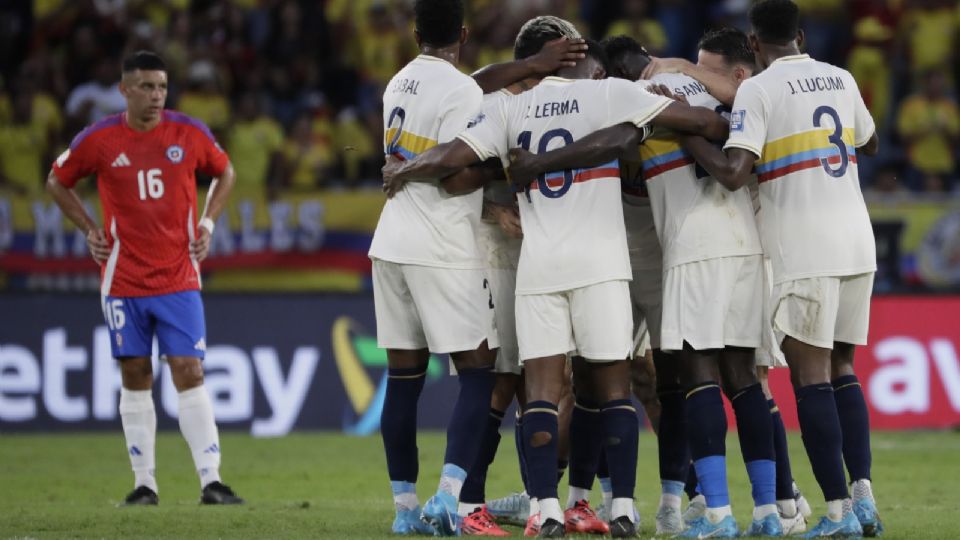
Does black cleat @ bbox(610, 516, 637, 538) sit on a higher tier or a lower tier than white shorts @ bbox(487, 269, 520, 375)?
lower

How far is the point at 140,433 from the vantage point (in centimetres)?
1003

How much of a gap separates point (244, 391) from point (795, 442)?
5.18 meters

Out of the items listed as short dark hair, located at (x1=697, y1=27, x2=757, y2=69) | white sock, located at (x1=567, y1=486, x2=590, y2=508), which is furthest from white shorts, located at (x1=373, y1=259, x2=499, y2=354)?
short dark hair, located at (x1=697, y1=27, x2=757, y2=69)

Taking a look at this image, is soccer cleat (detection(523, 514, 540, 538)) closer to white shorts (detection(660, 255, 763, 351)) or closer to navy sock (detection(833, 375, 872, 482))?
white shorts (detection(660, 255, 763, 351))

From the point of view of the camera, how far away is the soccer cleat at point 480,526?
8133mm

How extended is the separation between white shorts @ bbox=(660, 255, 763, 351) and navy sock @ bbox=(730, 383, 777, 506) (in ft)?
0.92

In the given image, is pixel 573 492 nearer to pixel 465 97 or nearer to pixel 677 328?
pixel 677 328

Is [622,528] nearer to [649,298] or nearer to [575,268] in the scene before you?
[575,268]

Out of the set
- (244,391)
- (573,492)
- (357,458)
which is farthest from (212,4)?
(573,492)

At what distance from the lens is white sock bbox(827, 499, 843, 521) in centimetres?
748

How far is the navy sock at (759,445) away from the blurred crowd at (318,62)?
35.0 feet

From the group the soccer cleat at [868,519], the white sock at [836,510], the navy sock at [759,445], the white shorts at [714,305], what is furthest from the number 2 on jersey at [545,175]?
the soccer cleat at [868,519]

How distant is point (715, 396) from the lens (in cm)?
773

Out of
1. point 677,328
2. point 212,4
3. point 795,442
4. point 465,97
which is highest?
point 212,4
